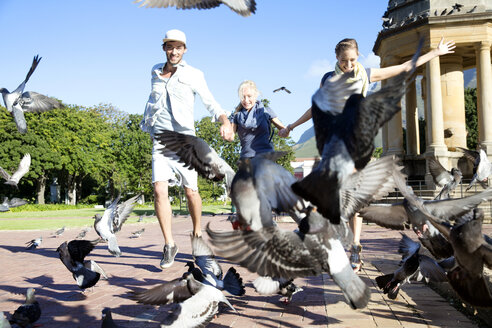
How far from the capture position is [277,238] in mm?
2848

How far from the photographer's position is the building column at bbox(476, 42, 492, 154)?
20984mm

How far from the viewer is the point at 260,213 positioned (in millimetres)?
3137

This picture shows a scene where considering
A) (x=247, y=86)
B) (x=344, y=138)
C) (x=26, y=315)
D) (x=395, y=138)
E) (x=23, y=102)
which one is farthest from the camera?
(x=395, y=138)

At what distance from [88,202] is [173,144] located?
66.7m

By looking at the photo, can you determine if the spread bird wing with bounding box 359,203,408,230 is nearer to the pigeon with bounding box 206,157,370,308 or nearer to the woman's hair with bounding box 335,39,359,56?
the pigeon with bounding box 206,157,370,308

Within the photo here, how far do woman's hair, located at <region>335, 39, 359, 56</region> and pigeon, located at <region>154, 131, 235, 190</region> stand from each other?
7.50 ft

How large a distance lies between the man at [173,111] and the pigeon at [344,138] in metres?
3.77

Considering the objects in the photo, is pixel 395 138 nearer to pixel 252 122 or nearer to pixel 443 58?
pixel 443 58

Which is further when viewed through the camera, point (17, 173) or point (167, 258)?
point (17, 173)

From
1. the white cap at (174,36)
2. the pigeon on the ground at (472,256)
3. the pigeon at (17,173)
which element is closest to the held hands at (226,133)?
the white cap at (174,36)

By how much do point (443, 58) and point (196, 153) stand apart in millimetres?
23290

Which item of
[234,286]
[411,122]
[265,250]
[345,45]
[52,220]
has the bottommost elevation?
[52,220]

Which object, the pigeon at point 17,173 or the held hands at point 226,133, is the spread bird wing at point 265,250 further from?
the pigeon at point 17,173

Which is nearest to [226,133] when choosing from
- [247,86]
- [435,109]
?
[247,86]
